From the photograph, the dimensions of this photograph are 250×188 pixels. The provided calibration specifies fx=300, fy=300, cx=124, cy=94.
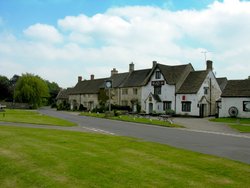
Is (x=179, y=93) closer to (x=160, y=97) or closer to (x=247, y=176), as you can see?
(x=160, y=97)

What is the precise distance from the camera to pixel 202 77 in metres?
50.1

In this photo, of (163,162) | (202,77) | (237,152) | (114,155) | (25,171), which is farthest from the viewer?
(202,77)

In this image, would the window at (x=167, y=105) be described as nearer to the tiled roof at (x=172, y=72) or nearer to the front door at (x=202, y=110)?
the tiled roof at (x=172, y=72)

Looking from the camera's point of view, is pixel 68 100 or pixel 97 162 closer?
pixel 97 162

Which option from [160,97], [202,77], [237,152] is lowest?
[237,152]

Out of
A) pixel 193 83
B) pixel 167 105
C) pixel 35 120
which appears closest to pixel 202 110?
pixel 193 83

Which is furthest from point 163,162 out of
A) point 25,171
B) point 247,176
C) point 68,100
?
point 68,100

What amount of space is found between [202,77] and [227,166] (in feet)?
136

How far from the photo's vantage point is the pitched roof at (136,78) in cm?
6078

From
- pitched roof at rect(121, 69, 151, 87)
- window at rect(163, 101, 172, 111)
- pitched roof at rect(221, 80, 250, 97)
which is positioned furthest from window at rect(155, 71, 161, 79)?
pitched roof at rect(221, 80, 250, 97)

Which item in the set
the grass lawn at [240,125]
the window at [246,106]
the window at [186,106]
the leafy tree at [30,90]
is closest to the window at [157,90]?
the window at [186,106]

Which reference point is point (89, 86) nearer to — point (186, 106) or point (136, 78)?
point (136, 78)

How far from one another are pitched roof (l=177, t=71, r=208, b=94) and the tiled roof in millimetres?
1612

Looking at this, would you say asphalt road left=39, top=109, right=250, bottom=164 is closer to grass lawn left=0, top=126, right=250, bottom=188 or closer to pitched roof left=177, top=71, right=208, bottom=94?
grass lawn left=0, top=126, right=250, bottom=188
